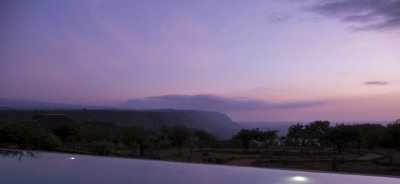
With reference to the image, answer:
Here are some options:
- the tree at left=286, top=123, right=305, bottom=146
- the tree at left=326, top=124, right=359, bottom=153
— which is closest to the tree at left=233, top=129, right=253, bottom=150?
the tree at left=286, top=123, right=305, bottom=146

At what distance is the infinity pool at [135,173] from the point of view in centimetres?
299

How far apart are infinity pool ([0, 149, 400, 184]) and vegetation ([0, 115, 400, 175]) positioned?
32.5ft

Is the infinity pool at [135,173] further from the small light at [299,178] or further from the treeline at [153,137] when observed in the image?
the treeline at [153,137]

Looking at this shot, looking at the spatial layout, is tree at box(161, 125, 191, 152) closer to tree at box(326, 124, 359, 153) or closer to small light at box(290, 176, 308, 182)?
tree at box(326, 124, 359, 153)

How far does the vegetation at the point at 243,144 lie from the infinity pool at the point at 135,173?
32.5ft

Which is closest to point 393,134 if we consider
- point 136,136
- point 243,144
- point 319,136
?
point 319,136

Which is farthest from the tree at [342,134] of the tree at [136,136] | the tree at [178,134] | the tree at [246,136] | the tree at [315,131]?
the tree at [136,136]

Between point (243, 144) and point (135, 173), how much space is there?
2094 centimetres

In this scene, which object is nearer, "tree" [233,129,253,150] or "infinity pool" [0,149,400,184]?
"infinity pool" [0,149,400,184]

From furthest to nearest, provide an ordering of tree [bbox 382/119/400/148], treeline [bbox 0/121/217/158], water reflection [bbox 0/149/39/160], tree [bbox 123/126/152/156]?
1. tree [bbox 123/126/152/156]
2. tree [bbox 382/119/400/148]
3. treeline [bbox 0/121/217/158]
4. water reflection [bbox 0/149/39/160]

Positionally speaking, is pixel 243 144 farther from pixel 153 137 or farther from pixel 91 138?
pixel 91 138

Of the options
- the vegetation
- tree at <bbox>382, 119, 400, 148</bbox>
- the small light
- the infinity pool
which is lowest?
the vegetation

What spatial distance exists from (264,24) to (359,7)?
273cm

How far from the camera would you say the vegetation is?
1416 cm
